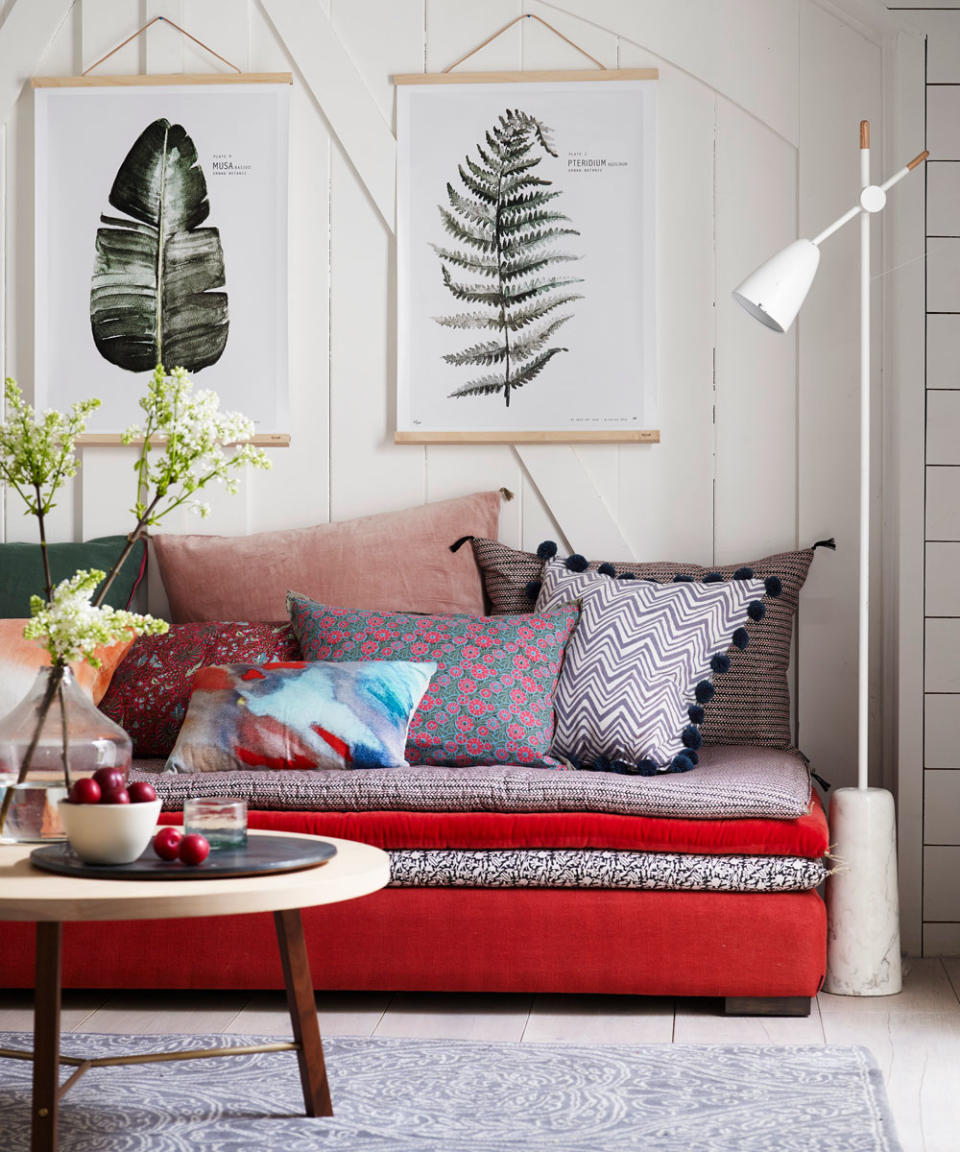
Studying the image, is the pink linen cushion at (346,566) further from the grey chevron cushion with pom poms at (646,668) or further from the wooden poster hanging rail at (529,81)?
the grey chevron cushion with pom poms at (646,668)

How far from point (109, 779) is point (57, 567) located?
1.55 metres

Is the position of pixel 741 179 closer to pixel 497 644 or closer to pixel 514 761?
pixel 497 644

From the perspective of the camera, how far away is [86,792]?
1896 mm

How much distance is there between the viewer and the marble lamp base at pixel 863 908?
9.08 ft

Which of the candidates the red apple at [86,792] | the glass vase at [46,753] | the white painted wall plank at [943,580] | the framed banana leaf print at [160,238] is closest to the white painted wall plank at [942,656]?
the white painted wall plank at [943,580]

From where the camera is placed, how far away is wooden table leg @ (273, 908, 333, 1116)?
2.05 meters

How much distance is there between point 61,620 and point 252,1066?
32.5 inches

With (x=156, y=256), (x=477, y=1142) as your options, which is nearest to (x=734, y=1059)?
(x=477, y=1142)

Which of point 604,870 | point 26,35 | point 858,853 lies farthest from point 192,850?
point 26,35

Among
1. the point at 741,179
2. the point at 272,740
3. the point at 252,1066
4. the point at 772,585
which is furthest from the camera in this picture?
the point at 741,179

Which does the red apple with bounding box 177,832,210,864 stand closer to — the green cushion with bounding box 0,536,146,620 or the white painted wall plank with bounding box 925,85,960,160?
the green cushion with bounding box 0,536,146,620

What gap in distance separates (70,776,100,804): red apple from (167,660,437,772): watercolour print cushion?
885 mm

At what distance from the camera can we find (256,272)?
11.7 feet

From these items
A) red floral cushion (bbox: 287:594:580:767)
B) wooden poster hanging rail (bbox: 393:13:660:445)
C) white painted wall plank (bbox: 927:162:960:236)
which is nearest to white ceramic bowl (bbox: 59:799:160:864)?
red floral cushion (bbox: 287:594:580:767)
